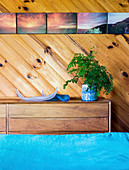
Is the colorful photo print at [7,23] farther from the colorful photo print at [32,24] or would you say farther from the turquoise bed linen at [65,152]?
the turquoise bed linen at [65,152]

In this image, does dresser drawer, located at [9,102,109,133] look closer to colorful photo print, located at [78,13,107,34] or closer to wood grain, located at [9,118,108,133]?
wood grain, located at [9,118,108,133]

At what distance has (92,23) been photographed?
8.80ft

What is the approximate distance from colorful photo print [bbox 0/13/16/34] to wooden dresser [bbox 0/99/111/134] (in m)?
1.01

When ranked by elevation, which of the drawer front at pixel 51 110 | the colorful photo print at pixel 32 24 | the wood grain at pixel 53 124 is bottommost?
the wood grain at pixel 53 124

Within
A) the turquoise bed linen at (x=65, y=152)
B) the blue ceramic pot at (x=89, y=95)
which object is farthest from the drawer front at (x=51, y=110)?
the turquoise bed linen at (x=65, y=152)

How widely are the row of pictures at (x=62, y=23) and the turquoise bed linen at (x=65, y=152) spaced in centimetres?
176

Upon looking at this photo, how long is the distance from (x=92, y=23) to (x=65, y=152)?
2.08 m

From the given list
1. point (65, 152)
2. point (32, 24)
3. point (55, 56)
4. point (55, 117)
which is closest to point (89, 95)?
point (55, 117)

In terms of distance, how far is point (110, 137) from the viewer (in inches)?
48.7

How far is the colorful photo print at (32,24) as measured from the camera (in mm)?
2672

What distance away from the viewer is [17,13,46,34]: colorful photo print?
2.67 m

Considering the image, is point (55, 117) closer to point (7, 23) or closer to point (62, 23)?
point (62, 23)

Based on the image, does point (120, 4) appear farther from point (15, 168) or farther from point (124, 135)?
point (15, 168)

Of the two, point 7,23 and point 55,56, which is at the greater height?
point 7,23
